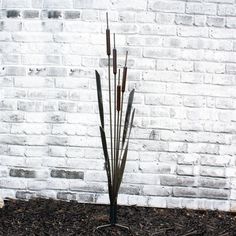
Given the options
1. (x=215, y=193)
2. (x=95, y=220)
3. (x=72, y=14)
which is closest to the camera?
(x=95, y=220)

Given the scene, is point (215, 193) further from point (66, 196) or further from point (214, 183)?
point (66, 196)

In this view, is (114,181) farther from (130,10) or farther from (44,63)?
(130,10)

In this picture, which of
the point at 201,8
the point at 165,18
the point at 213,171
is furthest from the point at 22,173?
the point at 201,8

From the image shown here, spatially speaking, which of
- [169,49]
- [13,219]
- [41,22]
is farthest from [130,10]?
[13,219]

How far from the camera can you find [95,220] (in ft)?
8.27

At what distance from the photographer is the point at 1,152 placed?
2.74 metres

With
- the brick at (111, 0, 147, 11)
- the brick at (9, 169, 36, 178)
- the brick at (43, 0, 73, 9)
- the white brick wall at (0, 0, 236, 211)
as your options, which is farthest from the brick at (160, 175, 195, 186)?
the brick at (43, 0, 73, 9)

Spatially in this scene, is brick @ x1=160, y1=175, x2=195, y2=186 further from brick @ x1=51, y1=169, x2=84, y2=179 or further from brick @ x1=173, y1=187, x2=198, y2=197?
brick @ x1=51, y1=169, x2=84, y2=179

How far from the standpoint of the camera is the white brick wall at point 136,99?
2.61 meters

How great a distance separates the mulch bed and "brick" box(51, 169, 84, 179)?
19 centimetres

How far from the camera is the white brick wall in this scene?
2.61m

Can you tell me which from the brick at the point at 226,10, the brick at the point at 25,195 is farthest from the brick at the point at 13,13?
the brick at the point at 226,10

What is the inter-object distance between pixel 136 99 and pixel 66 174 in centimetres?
74

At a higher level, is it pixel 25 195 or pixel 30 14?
pixel 30 14
